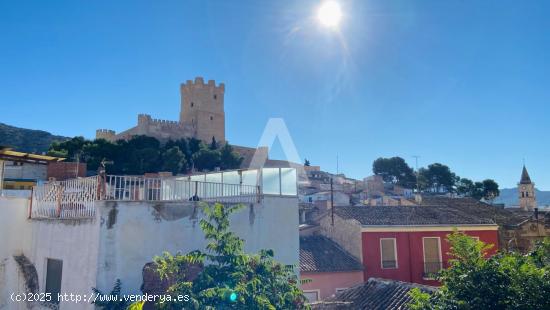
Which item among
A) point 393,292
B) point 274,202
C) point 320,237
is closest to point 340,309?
point 393,292

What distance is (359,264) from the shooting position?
1806cm

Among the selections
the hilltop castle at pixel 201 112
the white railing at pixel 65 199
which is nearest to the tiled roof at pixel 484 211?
the white railing at pixel 65 199

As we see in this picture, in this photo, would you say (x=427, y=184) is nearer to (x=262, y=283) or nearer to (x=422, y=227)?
(x=422, y=227)

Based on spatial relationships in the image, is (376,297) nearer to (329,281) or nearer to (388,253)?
(329,281)

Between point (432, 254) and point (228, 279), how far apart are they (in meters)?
15.2

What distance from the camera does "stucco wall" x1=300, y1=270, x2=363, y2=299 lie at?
674 inches

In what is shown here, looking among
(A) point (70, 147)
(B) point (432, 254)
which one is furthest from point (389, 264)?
(A) point (70, 147)

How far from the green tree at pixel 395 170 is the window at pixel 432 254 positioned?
54671mm

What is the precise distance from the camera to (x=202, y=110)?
7350cm

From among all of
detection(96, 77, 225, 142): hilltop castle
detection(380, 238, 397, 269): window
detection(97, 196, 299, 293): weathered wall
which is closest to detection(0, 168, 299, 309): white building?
detection(97, 196, 299, 293): weathered wall

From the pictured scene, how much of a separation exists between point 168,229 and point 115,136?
6110 cm

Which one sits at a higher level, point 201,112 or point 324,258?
point 201,112

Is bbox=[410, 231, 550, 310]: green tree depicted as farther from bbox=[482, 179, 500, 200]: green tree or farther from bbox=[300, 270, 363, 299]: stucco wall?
bbox=[482, 179, 500, 200]: green tree

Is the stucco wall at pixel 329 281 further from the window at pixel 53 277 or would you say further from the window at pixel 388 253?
the window at pixel 53 277
